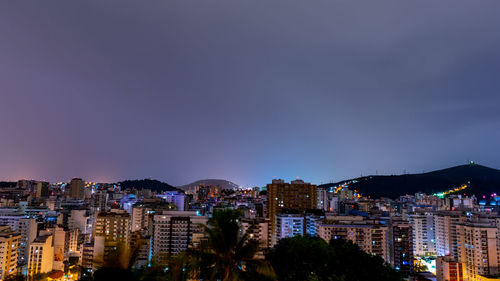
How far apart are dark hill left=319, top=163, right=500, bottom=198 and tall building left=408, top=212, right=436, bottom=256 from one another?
56.2 meters

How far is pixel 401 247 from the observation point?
115 feet

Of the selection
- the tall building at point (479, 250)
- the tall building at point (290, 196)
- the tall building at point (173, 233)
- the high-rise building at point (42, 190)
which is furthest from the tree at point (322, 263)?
the high-rise building at point (42, 190)

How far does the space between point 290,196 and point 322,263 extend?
130 ft

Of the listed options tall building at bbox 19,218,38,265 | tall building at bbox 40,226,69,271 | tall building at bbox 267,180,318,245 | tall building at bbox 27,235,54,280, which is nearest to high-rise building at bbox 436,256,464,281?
tall building at bbox 267,180,318,245

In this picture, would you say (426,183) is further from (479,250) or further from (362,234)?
(362,234)

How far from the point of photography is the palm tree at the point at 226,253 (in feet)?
17.3

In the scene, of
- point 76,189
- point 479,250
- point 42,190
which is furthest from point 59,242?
point 42,190

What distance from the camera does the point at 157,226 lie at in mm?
32062

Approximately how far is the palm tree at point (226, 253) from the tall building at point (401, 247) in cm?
3414

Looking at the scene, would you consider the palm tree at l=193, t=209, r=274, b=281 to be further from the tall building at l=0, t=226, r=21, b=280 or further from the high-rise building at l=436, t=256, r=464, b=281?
the tall building at l=0, t=226, r=21, b=280

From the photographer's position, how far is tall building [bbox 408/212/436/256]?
46.7 metres

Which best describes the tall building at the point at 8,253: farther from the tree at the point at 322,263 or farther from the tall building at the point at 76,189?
the tall building at the point at 76,189

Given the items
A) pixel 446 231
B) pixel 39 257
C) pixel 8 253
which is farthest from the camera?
pixel 446 231

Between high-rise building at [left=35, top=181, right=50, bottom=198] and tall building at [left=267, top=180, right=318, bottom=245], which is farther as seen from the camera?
high-rise building at [left=35, top=181, right=50, bottom=198]
